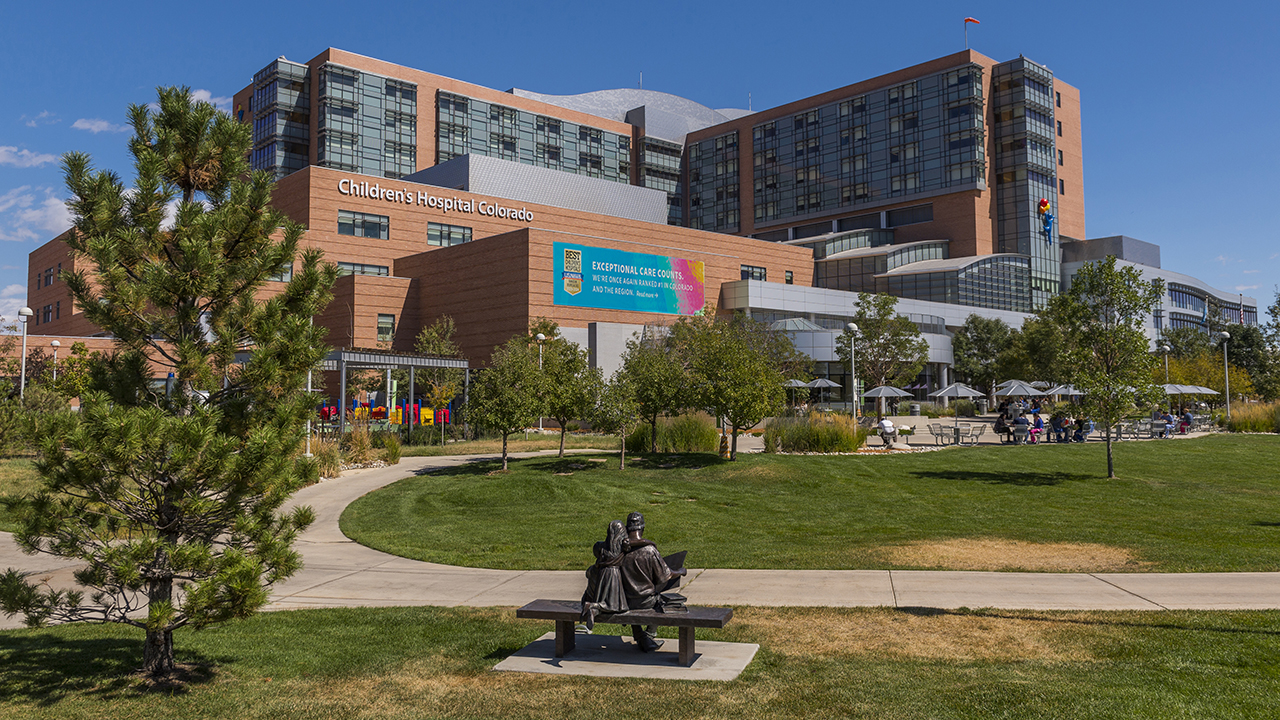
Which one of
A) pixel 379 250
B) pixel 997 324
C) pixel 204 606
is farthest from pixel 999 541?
pixel 997 324

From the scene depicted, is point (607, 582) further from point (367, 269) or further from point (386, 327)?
point (367, 269)

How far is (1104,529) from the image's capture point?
48.6ft

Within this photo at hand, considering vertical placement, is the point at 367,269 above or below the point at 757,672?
above

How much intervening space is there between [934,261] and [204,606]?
87.6 metres

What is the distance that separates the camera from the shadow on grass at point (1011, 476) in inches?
865

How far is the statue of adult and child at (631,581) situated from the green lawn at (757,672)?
0.71 meters

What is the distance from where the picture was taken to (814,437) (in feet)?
93.0

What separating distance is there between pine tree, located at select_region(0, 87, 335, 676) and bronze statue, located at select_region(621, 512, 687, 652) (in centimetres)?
289

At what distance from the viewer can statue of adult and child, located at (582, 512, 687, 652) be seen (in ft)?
24.4

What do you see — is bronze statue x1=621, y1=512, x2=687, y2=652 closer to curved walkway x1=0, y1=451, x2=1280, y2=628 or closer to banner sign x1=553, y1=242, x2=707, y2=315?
curved walkway x1=0, y1=451, x2=1280, y2=628

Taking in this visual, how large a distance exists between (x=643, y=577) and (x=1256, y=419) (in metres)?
41.6

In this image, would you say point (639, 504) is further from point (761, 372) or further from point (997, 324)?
point (997, 324)

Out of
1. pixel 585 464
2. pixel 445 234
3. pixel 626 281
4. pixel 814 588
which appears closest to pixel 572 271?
pixel 626 281

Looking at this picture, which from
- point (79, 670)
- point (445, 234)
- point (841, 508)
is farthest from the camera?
point (445, 234)
